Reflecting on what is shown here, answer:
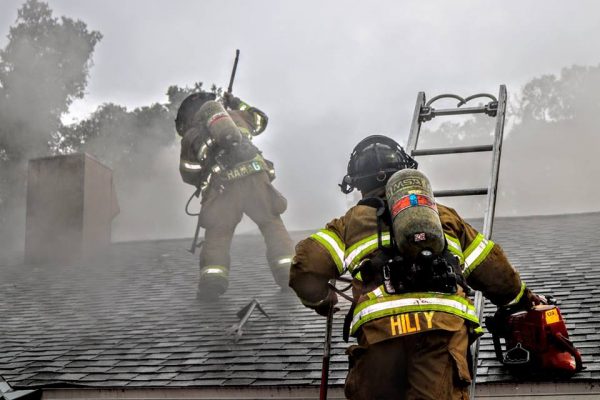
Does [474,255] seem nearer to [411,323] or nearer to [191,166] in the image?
[411,323]

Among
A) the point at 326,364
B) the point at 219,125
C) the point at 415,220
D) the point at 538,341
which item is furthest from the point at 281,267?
the point at 415,220

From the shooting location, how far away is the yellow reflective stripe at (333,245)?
3209mm

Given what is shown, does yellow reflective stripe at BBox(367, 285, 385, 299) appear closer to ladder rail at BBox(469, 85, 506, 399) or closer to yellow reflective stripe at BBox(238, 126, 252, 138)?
ladder rail at BBox(469, 85, 506, 399)

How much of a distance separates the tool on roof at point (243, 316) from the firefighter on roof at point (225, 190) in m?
0.46

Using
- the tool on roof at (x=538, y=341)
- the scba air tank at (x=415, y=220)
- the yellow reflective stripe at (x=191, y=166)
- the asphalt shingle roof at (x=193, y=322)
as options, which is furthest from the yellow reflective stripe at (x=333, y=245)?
the yellow reflective stripe at (x=191, y=166)

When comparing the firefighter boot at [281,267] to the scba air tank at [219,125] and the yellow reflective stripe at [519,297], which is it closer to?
the scba air tank at [219,125]

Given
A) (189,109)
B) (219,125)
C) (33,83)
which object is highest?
(33,83)

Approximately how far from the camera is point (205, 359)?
5379 millimetres

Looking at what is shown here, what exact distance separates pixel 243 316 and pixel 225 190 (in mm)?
1229

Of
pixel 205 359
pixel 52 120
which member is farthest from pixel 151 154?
pixel 205 359

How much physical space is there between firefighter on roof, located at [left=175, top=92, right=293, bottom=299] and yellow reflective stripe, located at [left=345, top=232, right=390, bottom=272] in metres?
3.24

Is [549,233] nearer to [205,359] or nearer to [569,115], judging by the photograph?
[205,359]

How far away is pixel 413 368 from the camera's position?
298 centimetres

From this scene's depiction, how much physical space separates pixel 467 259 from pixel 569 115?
38.0m
